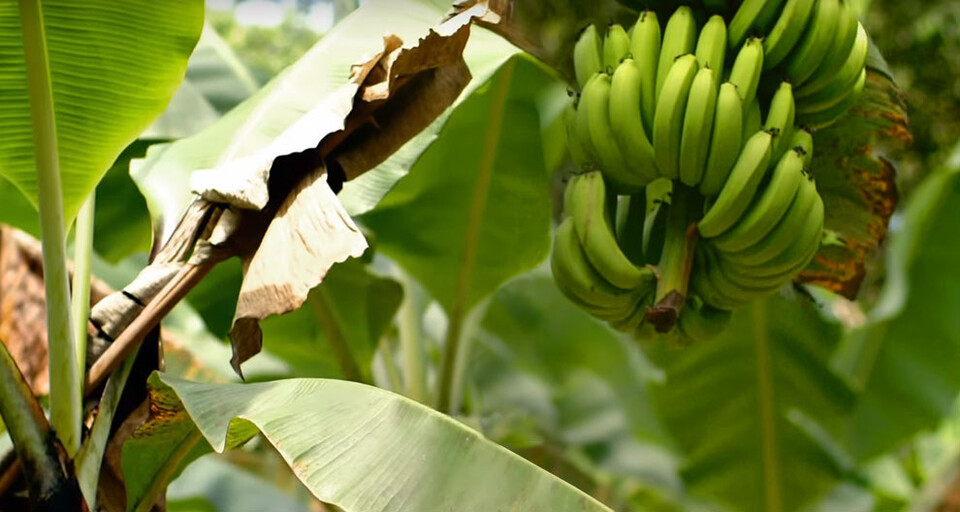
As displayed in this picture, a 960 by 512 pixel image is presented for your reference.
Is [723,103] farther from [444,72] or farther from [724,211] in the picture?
[444,72]

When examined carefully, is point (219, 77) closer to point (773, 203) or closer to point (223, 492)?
point (223, 492)

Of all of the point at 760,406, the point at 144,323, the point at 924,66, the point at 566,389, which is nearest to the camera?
the point at 144,323

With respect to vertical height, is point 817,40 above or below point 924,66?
above

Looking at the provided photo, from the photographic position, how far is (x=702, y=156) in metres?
1.06

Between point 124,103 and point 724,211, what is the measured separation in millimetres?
600

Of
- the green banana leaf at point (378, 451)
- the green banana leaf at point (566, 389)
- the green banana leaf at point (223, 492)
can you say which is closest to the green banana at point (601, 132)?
the green banana leaf at point (378, 451)

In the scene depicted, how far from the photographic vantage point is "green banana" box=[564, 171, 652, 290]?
1.10 m

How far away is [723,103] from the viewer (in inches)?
41.1

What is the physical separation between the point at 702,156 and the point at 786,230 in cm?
12

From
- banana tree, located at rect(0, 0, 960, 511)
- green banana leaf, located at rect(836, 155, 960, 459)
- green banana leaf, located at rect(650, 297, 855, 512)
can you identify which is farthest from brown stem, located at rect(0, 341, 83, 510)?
green banana leaf, located at rect(836, 155, 960, 459)

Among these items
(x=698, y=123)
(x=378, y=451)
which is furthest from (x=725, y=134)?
(x=378, y=451)

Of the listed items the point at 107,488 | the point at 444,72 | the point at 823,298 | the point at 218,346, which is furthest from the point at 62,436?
the point at 823,298

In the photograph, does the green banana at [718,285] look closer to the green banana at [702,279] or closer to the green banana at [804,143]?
the green banana at [702,279]

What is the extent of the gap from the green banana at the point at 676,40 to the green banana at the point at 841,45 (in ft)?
0.47
